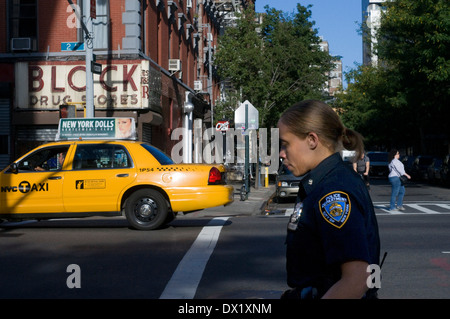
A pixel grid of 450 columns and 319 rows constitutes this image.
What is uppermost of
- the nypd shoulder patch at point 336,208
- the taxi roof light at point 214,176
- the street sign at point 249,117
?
the street sign at point 249,117

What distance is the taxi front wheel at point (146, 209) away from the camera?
12.9 meters

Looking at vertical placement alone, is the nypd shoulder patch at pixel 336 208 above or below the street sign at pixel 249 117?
below

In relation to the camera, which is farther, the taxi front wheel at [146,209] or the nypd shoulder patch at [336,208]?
the taxi front wheel at [146,209]

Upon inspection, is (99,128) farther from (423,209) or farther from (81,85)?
(81,85)

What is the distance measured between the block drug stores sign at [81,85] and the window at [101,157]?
36.0 ft

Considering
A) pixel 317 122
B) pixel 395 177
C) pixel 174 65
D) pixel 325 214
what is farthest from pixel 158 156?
pixel 174 65

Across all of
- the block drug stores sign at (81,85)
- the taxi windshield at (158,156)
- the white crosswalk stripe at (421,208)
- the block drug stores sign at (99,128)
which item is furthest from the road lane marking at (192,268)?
the block drug stores sign at (81,85)

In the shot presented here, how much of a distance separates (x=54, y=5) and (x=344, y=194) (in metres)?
23.8

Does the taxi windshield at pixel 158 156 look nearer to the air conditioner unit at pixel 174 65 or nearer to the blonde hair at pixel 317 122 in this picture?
the blonde hair at pixel 317 122

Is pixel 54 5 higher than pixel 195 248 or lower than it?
higher

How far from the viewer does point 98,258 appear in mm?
9688
